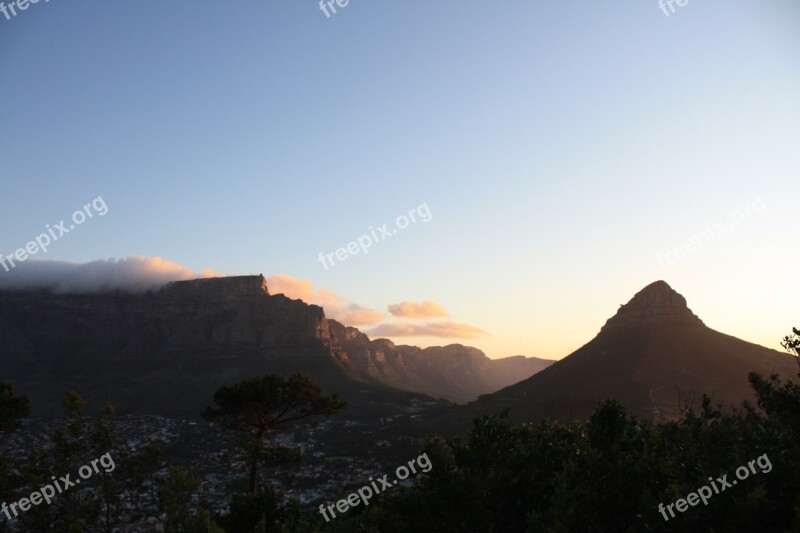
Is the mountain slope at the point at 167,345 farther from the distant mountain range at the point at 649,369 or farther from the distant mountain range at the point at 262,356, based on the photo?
the distant mountain range at the point at 649,369

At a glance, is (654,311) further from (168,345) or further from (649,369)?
(168,345)

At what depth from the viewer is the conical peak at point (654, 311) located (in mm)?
109312

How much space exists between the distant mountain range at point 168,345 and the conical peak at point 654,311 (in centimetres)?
5608

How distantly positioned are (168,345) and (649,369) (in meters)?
145

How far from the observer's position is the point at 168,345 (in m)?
168

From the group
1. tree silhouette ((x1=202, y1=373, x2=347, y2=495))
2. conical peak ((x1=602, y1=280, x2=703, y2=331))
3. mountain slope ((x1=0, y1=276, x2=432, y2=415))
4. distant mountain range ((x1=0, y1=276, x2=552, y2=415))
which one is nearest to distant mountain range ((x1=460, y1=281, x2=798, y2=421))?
conical peak ((x1=602, y1=280, x2=703, y2=331))

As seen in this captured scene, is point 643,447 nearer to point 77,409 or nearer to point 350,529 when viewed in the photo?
point 350,529

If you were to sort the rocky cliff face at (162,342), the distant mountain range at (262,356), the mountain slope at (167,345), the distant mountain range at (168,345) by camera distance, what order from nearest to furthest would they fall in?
the distant mountain range at (262,356)
the mountain slope at (167,345)
the distant mountain range at (168,345)
the rocky cliff face at (162,342)

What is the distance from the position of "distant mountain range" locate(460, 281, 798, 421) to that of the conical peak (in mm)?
195

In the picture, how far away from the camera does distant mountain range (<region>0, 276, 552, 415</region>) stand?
130625mm

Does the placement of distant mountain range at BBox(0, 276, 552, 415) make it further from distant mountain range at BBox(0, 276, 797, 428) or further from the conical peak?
the conical peak

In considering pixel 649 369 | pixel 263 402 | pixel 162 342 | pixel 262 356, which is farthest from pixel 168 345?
pixel 263 402

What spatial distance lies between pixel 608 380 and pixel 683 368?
13.2m

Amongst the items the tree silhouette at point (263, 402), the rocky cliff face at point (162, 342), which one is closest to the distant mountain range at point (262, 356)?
the rocky cliff face at point (162, 342)
